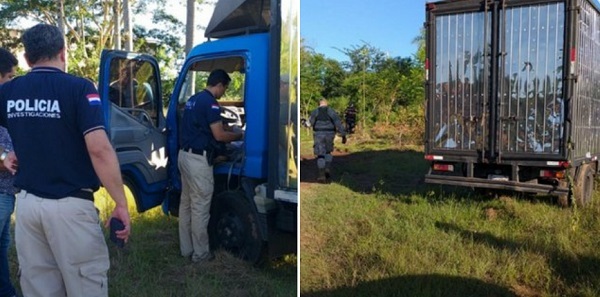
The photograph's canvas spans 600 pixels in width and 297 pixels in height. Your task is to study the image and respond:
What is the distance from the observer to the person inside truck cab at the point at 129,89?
3.75 meters

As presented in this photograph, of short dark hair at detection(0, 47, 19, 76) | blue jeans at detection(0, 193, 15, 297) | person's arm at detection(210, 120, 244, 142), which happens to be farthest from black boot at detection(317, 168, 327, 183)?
short dark hair at detection(0, 47, 19, 76)

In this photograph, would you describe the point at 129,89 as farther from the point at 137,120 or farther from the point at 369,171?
the point at 369,171

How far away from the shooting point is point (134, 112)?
12.9 ft

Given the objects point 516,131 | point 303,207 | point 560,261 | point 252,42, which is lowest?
point 560,261

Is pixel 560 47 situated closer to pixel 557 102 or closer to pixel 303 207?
pixel 557 102

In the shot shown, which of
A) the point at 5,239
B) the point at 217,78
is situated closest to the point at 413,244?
the point at 217,78

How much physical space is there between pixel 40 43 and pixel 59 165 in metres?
0.49

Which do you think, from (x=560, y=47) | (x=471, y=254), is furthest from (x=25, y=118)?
(x=560, y=47)

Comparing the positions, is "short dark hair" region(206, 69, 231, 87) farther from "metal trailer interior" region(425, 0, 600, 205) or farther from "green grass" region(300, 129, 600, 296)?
"metal trailer interior" region(425, 0, 600, 205)

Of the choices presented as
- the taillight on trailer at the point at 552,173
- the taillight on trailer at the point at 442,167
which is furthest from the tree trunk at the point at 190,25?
the taillight on trailer at the point at 552,173

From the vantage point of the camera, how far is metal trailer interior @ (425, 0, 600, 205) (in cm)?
435

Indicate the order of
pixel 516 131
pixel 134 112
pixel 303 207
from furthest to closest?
1. pixel 516 131
2. pixel 134 112
3. pixel 303 207

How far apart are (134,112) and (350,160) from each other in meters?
1.63

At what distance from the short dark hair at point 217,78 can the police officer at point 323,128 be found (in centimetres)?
115
